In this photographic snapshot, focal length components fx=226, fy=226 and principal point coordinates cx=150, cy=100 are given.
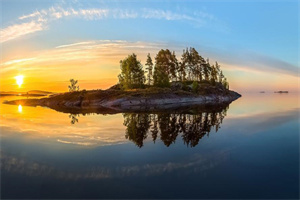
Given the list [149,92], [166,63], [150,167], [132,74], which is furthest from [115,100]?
[166,63]

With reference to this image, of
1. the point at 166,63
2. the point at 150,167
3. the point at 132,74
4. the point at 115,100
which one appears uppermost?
the point at 166,63

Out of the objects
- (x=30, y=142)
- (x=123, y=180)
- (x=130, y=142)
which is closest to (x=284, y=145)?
(x=130, y=142)

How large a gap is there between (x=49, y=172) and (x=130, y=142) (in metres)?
9.24

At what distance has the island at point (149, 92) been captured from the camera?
2911 inches

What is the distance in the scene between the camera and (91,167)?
47.7ft

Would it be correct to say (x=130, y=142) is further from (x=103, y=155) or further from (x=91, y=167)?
(x=91, y=167)

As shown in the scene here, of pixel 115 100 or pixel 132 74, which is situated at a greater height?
pixel 132 74

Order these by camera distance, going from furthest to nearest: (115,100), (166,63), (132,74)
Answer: (166,63), (132,74), (115,100)

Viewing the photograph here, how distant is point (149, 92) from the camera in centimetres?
8350

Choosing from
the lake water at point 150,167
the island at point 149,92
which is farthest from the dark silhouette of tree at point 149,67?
the lake water at point 150,167

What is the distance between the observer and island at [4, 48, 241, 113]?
7394cm

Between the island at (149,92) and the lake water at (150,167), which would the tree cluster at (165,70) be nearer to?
the island at (149,92)

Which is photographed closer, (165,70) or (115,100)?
(115,100)

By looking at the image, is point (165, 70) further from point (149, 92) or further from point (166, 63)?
point (149, 92)
